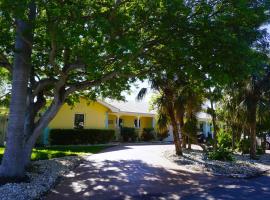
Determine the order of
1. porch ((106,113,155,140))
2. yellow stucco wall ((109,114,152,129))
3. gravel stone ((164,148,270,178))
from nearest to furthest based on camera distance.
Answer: gravel stone ((164,148,270,178)) → porch ((106,113,155,140)) → yellow stucco wall ((109,114,152,129))

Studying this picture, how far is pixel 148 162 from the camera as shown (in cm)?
1806

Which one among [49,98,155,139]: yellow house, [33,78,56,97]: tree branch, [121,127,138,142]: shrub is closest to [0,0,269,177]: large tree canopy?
[33,78,56,97]: tree branch

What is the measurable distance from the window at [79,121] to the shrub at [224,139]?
12483 mm

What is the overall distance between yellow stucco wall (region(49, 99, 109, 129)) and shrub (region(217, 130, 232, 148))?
1139 centimetres

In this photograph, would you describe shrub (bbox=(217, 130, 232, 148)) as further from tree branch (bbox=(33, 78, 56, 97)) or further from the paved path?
tree branch (bbox=(33, 78, 56, 97))

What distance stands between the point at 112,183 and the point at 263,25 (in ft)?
24.6

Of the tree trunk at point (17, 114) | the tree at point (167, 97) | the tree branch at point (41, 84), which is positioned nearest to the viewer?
the tree trunk at point (17, 114)

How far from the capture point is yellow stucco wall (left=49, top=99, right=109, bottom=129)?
103 ft

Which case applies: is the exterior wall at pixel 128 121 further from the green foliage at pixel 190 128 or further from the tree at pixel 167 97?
the tree at pixel 167 97

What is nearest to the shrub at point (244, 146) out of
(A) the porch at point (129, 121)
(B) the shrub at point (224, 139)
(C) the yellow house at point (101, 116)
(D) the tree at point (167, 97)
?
(B) the shrub at point (224, 139)

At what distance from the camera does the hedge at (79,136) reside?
29453 mm

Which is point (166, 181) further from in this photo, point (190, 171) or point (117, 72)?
point (117, 72)

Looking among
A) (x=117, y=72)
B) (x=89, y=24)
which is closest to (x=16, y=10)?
(x=89, y=24)

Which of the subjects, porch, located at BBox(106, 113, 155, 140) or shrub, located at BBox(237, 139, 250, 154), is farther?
porch, located at BBox(106, 113, 155, 140)
